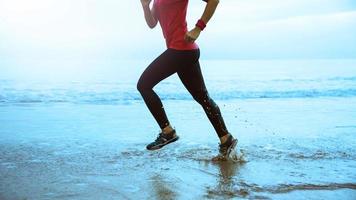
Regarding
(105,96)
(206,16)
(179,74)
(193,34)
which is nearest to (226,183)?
(179,74)

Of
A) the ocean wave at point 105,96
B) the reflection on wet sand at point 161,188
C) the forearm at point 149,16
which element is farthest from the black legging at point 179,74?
the ocean wave at point 105,96

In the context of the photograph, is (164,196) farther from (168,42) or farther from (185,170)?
(168,42)

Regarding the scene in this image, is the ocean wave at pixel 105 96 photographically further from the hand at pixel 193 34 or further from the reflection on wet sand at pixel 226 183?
the hand at pixel 193 34

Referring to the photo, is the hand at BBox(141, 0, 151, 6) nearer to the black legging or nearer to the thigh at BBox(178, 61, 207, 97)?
the black legging

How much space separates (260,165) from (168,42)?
5.09ft

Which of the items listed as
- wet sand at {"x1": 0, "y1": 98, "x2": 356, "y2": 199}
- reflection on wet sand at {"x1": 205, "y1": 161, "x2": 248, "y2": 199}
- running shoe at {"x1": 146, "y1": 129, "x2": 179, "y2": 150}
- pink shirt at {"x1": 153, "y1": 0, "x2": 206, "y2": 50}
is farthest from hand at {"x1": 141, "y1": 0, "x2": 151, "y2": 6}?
reflection on wet sand at {"x1": 205, "y1": 161, "x2": 248, "y2": 199}

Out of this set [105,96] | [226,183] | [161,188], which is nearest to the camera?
[161,188]

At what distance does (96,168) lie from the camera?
4.60 metres

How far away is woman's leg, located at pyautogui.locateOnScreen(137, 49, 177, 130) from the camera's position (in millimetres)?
4668

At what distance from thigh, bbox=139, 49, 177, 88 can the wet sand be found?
33.4 inches

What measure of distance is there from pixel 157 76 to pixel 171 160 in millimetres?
929

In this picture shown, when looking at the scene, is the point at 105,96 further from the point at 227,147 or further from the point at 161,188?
the point at 161,188

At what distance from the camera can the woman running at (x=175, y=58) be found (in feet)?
14.9

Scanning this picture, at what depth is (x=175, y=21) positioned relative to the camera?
459 centimetres
